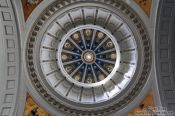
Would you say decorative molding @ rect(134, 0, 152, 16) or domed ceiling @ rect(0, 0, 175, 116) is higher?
decorative molding @ rect(134, 0, 152, 16)

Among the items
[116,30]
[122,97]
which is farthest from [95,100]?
[116,30]

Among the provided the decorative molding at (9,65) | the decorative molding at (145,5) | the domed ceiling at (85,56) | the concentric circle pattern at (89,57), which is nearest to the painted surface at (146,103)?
the domed ceiling at (85,56)

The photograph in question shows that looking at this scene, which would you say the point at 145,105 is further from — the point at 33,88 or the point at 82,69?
the point at 33,88

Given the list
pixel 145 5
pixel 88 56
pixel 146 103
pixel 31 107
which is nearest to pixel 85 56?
pixel 88 56

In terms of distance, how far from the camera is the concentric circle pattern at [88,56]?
1406cm

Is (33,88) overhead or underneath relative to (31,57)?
underneath

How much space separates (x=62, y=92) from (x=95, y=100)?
5.17ft

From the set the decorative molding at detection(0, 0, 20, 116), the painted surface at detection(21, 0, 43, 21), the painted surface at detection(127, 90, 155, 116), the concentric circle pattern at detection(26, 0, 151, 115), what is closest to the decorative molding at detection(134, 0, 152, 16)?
the concentric circle pattern at detection(26, 0, 151, 115)

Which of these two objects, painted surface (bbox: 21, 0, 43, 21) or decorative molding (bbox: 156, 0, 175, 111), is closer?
painted surface (bbox: 21, 0, 43, 21)

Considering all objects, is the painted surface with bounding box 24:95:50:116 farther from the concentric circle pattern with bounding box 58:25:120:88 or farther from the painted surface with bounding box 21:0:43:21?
the painted surface with bounding box 21:0:43:21

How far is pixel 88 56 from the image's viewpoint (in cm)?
1543

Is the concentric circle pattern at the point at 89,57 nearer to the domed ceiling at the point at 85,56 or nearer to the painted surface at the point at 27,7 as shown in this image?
the domed ceiling at the point at 85,56

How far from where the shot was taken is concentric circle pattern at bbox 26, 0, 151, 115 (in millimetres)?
14062

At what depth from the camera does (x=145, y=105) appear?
14258 mm
